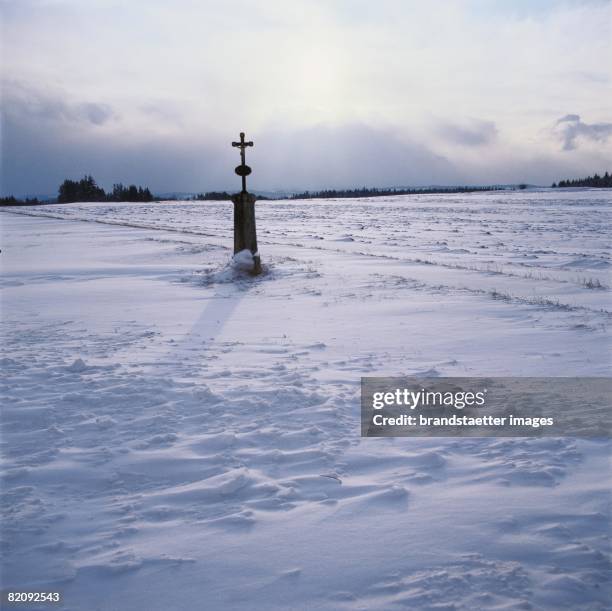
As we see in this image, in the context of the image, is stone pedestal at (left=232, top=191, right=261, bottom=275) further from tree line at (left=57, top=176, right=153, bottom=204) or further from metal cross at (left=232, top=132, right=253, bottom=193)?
tree line at (left=57, top=176, right=153, bottom=204)

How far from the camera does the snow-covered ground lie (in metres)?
2.68

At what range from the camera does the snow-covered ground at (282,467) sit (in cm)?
268

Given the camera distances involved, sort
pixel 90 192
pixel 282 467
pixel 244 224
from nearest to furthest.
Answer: pixel 282 467
pixel 244 224
pixel 90 192

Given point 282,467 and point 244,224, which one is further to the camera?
point 244,224

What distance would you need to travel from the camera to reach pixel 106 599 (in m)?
2.59

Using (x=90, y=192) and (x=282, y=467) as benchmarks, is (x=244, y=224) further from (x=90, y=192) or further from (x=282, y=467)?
(x=90, y=192)

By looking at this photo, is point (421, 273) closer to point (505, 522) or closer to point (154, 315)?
point (154, 315)

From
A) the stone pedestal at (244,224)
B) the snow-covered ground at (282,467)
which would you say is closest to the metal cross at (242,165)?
the stone pedestal at (244,224)

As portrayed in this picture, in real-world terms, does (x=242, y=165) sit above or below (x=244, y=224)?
above

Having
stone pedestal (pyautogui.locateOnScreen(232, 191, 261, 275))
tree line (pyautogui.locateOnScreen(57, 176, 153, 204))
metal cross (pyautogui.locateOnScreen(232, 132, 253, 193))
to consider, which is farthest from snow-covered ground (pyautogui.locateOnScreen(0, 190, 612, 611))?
tree line (pyautogui.locateOnScreen(57, 176, 153, 204))

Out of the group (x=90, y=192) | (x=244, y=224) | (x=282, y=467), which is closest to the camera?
(x=282, y=467)

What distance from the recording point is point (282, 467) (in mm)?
3793

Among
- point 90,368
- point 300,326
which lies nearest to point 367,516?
point 90,368

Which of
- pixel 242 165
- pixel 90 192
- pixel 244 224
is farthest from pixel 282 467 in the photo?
pixel 90 192
